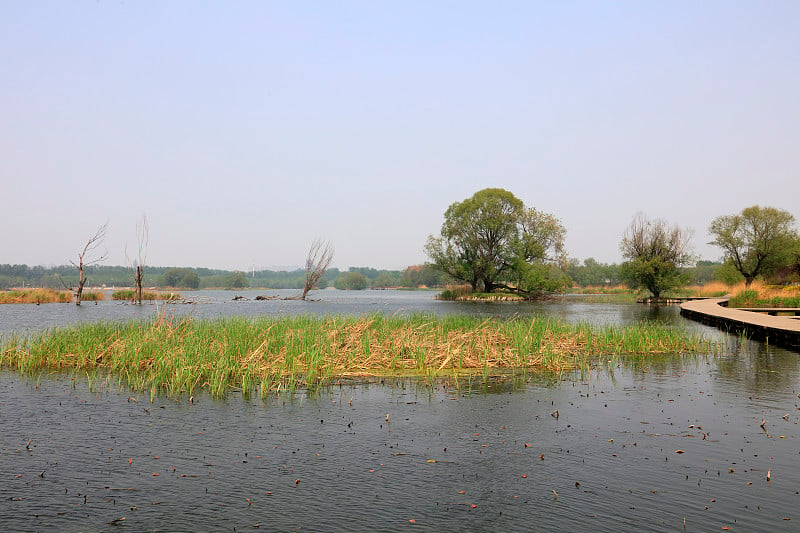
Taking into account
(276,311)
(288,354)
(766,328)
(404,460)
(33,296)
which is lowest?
(404,460)

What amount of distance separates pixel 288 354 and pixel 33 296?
6534cm

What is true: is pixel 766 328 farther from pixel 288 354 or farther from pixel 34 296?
pixel 34 296

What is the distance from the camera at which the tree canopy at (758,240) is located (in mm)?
79875

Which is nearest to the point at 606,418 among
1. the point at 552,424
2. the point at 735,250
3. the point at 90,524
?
the point at 552,424

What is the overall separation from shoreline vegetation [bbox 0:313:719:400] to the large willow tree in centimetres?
6009

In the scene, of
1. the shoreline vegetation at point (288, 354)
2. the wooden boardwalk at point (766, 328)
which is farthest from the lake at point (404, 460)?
the wooden boardwalk at point (766, 328)

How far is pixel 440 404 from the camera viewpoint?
14438mm

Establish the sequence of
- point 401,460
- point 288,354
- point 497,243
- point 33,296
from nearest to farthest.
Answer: point 401,460, point 288,354, point 33,296, point 497,243

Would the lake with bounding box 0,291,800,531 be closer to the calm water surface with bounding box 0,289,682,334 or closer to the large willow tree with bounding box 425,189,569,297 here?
the calm water surface with bounding box 0,289,682,334

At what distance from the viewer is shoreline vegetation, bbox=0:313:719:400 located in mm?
16969

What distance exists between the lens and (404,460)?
9.88 m

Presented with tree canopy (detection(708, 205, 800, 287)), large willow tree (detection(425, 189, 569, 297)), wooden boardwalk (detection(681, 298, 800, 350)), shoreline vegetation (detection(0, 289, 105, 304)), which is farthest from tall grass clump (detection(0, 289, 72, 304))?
tree canopy (detection(708, 205, 800, 287))

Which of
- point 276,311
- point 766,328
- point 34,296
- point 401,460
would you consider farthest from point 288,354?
point 34,296

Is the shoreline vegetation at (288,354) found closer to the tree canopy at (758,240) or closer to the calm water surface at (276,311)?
the calm water surface at (276,311)
